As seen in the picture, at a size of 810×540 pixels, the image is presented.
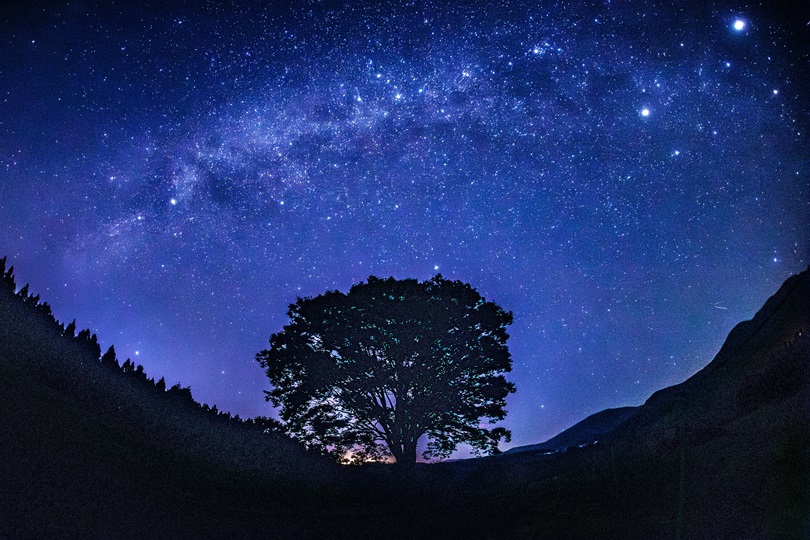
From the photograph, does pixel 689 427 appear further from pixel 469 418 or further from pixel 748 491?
pixel 469 418

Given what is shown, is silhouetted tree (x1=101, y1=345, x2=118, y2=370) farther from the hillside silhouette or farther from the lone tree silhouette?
the lone tree silhouette

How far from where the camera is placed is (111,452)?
35.2 feet

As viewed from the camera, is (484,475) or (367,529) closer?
(367,529)

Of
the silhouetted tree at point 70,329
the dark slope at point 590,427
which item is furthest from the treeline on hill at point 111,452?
the dark slope at point 590,427

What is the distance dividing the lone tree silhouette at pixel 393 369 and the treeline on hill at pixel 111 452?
5006 millimetres

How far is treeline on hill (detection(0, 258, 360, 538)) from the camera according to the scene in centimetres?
805

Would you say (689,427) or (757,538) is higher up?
(689,427)

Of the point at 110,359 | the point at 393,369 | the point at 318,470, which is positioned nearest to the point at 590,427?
the point at 393,369

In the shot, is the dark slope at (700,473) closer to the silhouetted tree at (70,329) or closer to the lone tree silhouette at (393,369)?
the lone tree silhouette at (393,369)

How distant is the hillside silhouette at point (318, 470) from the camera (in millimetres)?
7520

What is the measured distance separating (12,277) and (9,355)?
2063 millimetres

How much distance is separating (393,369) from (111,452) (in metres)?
12.6

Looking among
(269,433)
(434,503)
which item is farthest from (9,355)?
(434,503)

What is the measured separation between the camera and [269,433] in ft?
54.0
